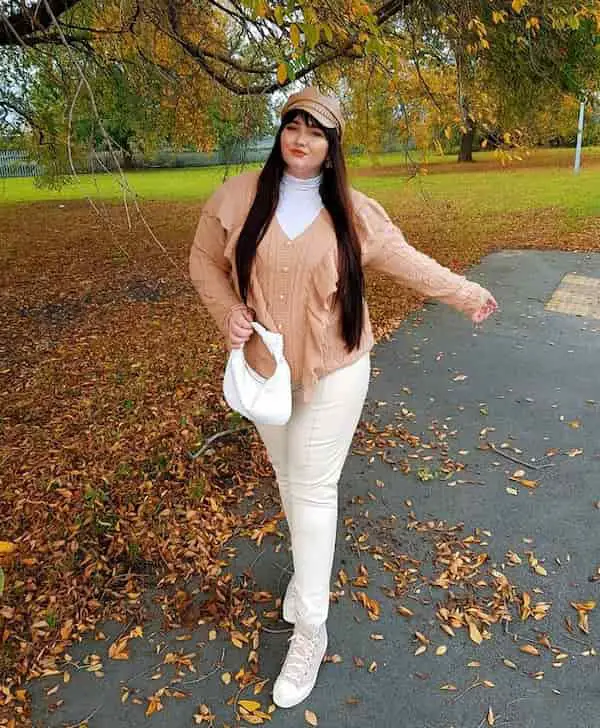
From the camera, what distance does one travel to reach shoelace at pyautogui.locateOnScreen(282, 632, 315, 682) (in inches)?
86.2

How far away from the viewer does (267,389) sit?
1879 mm

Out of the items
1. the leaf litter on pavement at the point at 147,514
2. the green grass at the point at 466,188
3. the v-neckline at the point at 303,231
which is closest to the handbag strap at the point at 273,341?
the v-neckline at the point at 303,231

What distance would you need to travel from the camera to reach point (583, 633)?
2.43 metres

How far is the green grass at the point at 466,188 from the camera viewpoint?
50.8 ft

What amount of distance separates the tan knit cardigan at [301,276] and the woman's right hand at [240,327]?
1.2 inches

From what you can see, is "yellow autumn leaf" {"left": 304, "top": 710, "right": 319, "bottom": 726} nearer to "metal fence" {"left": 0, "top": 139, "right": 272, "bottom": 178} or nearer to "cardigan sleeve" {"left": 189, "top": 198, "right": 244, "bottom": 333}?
"cardigan sleeve" {"left": 189, "top": 198, "right": 244, "bottom": 333}

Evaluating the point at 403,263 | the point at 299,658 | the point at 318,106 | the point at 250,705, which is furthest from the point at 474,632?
the point at 318,106

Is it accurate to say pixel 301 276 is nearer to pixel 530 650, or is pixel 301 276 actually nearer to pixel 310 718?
pixel 310 718

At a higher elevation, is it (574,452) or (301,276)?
(301,276)

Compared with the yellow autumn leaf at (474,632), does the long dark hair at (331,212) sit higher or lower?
higher

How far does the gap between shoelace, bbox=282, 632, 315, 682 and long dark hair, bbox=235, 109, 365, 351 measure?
1.18m

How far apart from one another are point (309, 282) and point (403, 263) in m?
0.32

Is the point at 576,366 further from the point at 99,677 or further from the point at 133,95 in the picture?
the point at 133,95

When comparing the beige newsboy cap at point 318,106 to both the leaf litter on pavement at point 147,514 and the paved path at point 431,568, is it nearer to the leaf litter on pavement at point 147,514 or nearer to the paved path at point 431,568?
the leaf litter on pavement at point 147,514
